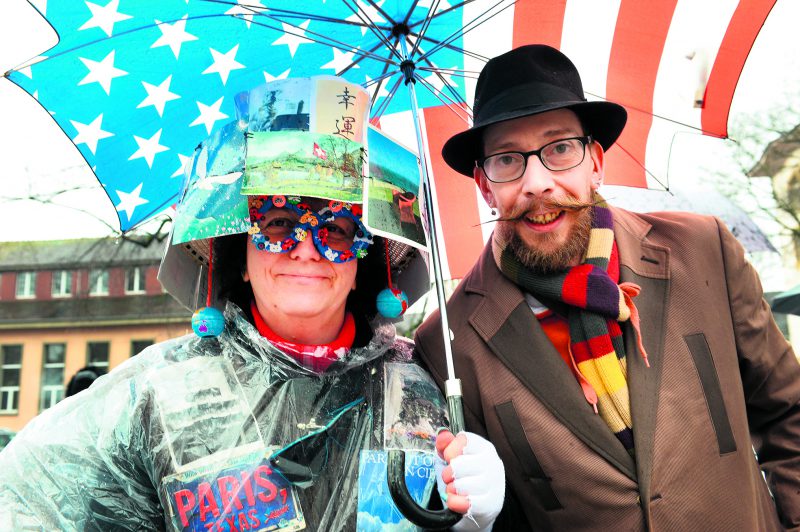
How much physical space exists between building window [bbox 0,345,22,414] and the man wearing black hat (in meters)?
29.3

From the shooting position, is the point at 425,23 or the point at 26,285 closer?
the point at 425,23

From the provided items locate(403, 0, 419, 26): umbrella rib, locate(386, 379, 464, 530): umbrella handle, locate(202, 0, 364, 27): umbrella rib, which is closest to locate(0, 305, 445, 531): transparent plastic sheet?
locate(386, 379, 464, 530): umbrella handle

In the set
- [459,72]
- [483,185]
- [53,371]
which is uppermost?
[459,72]

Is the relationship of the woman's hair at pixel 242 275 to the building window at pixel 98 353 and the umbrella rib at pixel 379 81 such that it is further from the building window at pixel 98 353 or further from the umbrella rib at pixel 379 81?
the building window at pixel 98 353

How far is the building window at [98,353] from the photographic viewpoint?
26.0 metres

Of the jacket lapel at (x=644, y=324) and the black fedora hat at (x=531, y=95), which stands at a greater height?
the black fedora hat at (x=531, y=95)

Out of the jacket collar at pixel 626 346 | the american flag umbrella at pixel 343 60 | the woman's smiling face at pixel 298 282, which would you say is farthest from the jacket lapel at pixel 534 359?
the woman's smiling face at pixel 298 282

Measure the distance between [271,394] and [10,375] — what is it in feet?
98.2

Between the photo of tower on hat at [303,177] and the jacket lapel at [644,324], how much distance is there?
30.9 inches

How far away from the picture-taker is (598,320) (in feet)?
7.02

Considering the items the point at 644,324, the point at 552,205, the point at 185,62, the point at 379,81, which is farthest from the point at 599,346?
the point at 185,62

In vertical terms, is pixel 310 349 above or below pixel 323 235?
below

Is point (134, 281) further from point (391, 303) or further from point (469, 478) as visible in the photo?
point (469, 478)

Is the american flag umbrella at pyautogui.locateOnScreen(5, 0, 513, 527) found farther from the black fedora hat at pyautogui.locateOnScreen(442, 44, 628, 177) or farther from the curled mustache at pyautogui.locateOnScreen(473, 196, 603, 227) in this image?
the curled mustache at pyautogui.locateOnScreen(473, 196, 603, 227)
